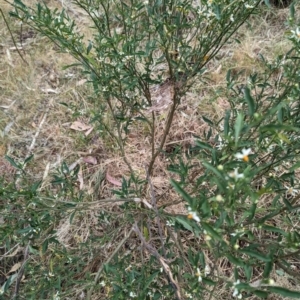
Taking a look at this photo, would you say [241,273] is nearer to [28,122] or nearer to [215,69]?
[215,69]

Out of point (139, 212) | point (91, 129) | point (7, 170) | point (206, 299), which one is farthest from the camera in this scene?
point (91, 129)

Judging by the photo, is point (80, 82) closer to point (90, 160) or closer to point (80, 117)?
point (80, 117)

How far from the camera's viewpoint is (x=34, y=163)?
7.82 ft

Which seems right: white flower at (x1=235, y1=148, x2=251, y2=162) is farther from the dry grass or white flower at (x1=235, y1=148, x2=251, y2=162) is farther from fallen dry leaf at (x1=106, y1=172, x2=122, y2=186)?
fallen dry leaf at (x1=106, y1=172, x2=122, y2=186)

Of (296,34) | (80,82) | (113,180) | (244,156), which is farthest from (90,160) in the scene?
(244,156)

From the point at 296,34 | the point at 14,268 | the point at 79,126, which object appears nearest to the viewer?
the point at 296,34

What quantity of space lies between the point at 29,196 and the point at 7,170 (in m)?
1.04

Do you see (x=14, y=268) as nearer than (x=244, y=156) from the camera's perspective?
No

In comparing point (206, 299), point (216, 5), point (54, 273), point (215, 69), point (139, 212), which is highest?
point (216, 5)

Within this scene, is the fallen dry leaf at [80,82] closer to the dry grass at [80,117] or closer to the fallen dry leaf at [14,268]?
the dry grass at [80,117]

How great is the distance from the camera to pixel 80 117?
2.58 meters

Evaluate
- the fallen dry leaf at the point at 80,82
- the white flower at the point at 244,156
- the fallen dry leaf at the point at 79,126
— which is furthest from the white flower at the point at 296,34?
the fallen dry leaf at the point at 80,82

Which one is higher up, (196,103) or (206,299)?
(196,103)

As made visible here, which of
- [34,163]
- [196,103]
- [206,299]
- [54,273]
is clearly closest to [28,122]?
[34,163]
